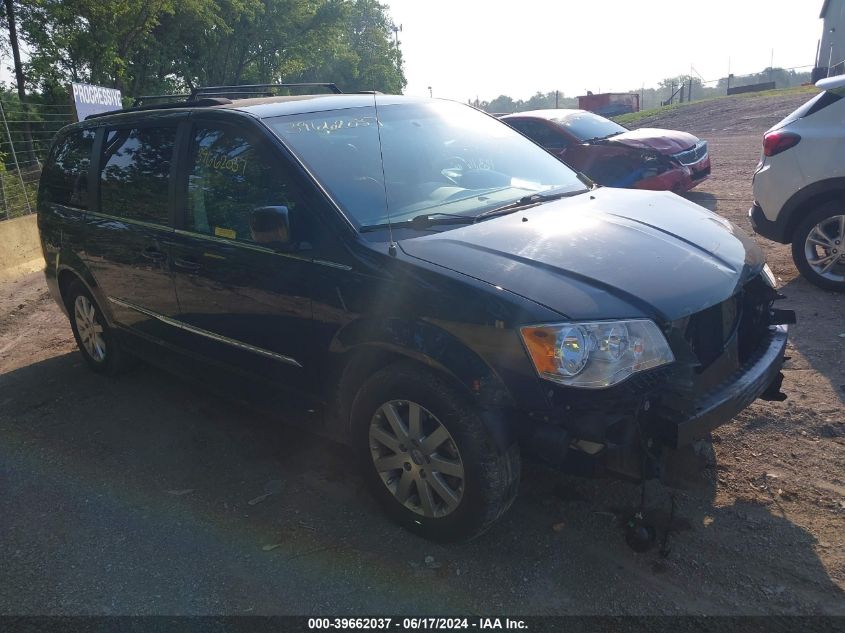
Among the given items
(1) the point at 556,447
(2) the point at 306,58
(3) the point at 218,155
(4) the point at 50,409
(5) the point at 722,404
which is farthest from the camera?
(2) the point at 306,58

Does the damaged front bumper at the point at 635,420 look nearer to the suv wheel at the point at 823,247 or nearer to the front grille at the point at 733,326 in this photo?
the front grille at the point at 733,326

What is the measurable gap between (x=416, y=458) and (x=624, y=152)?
7.93 meters

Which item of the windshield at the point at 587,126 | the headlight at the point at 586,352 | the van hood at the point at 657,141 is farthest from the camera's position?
the windshield at the point at 587,126

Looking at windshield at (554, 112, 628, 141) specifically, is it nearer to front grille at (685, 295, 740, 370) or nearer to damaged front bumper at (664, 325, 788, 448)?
damaged front bumper at (664, 325, 788, 448)

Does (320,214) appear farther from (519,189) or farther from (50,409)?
(50,409)

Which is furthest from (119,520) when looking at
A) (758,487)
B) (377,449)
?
(758,487)

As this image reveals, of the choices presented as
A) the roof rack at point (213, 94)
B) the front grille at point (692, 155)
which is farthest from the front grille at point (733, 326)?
the front grille at point (692, 155)

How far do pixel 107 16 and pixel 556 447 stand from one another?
19.4 meters

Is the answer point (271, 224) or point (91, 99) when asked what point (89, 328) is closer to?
point (271, 224)

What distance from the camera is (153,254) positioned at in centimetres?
429

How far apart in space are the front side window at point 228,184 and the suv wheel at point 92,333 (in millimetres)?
1741

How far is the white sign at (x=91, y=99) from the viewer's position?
1254 cm

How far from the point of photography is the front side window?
141 inches

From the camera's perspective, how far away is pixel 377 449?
3.25m
